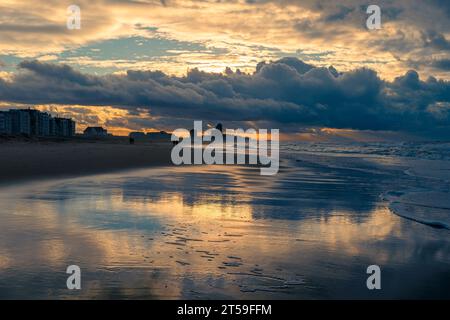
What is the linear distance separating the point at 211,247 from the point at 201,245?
0.95ft

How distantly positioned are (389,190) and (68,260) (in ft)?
63.9

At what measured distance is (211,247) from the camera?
34.0 feet

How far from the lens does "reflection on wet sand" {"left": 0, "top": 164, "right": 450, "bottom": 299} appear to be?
301 inches

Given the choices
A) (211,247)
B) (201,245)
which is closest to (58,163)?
(201,245)

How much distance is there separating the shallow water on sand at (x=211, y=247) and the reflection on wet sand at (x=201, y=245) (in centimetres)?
3

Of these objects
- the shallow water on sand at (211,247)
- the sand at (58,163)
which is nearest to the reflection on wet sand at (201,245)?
the shallow water on sand at (211,247)

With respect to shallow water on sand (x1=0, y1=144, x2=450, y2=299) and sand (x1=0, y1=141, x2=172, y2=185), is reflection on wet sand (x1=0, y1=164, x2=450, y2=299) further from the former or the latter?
sand (x1=0, y1=141, x2=172, y2=185)

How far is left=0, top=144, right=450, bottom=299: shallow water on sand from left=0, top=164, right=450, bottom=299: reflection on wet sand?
26 millimetres

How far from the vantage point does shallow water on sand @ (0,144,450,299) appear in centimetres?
762

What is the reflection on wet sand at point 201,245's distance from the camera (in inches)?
301

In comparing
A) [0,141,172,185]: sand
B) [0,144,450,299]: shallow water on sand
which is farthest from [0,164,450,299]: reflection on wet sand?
[0,141,172,185]: sand

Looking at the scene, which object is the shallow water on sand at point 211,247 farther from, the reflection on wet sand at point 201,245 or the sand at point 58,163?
the sand at point 58,163

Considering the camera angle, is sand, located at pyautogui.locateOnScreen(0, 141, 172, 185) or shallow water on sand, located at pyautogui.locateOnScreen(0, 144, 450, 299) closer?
shallow water on sand, located at pyautogui.locateOnScreen(0, 144, 450, 299)

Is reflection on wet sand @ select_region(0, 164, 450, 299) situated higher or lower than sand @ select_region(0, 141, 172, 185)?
lower
